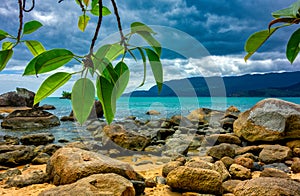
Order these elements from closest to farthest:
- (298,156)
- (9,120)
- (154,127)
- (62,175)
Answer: (62,175) < (298,156) < (154,127) < (9,120)

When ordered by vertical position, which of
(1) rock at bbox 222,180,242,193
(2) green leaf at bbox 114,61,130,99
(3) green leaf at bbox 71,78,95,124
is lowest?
(1) rock at bbox 222,180,242,193

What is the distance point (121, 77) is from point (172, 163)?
323 cm

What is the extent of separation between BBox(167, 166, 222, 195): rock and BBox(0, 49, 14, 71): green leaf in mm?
2470

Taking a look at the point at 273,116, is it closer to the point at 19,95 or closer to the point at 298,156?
the point at 298,156

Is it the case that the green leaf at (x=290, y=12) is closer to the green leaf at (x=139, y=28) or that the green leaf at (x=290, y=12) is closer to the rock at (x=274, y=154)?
the green leaf at (x=139, y=28)

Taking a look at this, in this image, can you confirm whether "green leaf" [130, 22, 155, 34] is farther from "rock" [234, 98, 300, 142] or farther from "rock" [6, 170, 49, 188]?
"rock" [234, 98, 300, 142]

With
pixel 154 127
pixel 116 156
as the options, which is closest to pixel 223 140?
pixel 116 156

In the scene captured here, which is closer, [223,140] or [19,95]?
[223,140]

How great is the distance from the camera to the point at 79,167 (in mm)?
2559

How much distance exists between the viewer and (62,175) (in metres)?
2.65

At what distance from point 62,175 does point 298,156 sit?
11.0ft

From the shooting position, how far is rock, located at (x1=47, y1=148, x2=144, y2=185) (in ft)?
8.28

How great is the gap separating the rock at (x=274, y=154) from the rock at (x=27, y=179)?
114 inches

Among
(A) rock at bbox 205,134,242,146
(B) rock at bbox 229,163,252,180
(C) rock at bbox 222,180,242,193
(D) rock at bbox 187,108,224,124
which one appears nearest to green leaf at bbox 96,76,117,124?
(C) rock at bbox 222,180,242,193
